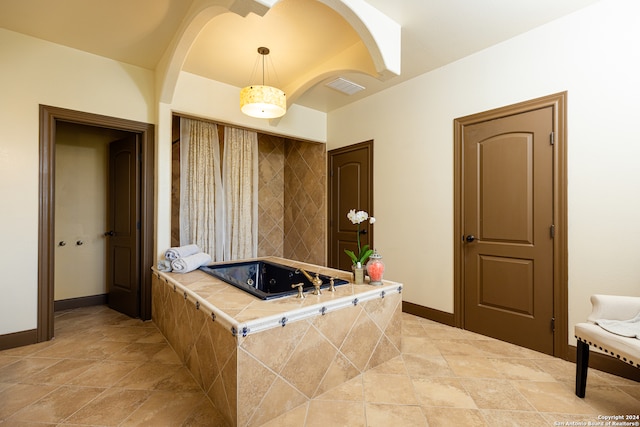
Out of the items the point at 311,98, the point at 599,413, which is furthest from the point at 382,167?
the point at 599,413

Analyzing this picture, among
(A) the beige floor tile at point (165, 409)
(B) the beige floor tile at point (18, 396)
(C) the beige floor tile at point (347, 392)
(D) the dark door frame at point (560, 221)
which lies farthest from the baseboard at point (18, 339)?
(D) the dark door frame at point (560, 221)

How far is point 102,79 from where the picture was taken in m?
2.88

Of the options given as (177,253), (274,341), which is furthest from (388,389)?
(177,253)

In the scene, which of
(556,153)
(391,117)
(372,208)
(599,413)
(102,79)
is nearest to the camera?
(599,413)

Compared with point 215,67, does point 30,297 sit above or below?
below

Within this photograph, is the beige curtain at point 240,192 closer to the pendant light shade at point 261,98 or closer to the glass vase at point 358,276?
the pendant light shade at point 261,98

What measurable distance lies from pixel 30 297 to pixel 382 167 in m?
3.59

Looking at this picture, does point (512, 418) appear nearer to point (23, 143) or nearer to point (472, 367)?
point (472, 367)

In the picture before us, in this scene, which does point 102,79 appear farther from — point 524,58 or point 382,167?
point 524,58

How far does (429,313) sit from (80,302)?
4.01 m

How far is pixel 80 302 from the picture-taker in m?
3.62

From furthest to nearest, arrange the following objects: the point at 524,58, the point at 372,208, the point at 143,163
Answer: the point at 372,208 < the point at 143,163 < the point at 524,58

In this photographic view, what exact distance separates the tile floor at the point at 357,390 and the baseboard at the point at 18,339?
0.07 m

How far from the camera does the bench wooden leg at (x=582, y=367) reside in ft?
5.78
